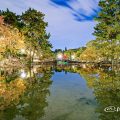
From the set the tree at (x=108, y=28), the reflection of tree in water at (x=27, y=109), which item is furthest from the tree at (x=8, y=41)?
the reflection of tree in water at (x=27, y=109)

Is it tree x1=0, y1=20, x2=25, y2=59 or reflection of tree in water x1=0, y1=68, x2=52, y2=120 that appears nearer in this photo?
reflection of tree in water x1=0, y1=68, x2=52, y2=120

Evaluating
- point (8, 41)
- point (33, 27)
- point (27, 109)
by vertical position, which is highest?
point (33, 27)

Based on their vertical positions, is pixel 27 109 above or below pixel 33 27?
below

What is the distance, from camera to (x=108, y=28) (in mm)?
73188

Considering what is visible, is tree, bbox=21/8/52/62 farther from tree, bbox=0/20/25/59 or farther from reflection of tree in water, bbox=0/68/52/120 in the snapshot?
reflection of tree in water, bbox=0/68/52/120

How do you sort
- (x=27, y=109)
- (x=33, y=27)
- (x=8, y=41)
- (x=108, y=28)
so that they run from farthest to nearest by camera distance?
(x=33, y=27) → (x=108, y=28) → (x=8, y=41) → (x=27, y=109)

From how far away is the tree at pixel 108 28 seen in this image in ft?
234

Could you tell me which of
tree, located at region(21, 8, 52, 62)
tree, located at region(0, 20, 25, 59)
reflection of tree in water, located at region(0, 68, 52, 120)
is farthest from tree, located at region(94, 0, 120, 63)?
reflection of tree in water, located at region(0, 68, 52, 120)

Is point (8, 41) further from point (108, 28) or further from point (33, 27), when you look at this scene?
point (33, 27)

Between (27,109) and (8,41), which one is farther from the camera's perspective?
(8,41)

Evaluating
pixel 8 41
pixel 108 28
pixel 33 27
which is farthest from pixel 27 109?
pixel 33 27

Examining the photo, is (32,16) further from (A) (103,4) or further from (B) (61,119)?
(B) (61,119)

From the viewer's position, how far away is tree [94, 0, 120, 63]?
71188mm

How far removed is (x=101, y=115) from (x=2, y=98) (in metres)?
8.51
